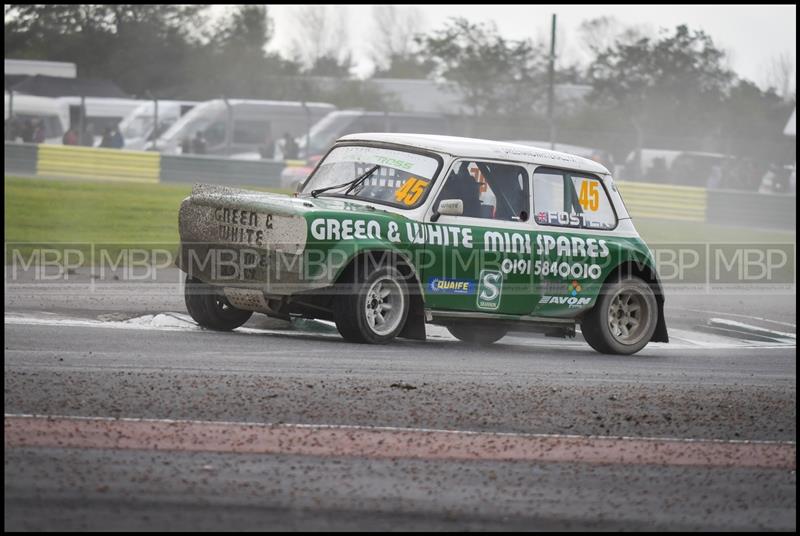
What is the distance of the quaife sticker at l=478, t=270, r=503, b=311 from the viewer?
10.6 meters

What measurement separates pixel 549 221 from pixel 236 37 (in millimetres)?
64448

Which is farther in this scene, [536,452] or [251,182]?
[251,182]

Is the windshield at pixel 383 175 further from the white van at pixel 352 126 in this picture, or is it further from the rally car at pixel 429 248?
the white van at pixel 352 126

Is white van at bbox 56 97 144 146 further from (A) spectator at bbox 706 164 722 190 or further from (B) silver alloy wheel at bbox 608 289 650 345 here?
(B) silver alloy wheel at bbox 608 289 650 345

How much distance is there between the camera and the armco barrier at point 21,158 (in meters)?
33.3

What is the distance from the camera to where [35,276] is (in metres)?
13.9

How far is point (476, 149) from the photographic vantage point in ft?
35.3

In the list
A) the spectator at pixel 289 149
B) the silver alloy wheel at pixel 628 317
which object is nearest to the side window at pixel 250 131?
the spectator at pixel 289 149

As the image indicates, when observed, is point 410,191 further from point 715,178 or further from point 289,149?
point 715,178

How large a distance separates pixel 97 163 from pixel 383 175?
24.2 m

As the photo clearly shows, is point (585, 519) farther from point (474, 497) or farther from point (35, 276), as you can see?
point (35, 276)

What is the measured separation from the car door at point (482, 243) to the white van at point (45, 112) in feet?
106

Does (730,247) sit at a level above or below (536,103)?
below

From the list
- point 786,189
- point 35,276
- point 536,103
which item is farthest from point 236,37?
point 35,276
